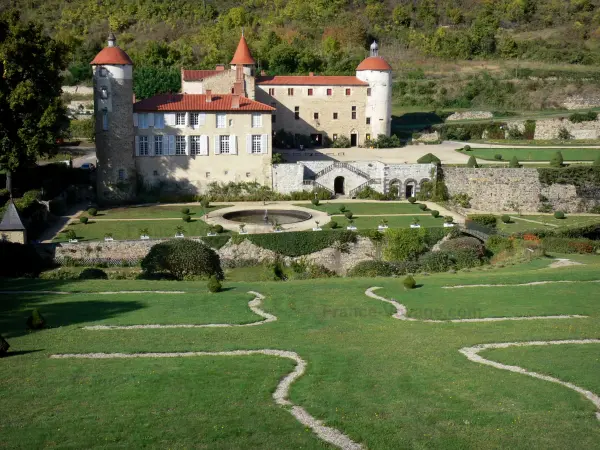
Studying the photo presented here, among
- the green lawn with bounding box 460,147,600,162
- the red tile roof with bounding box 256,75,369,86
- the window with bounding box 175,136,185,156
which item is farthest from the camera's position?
the red tile roof with bounding box 256,75,369,86

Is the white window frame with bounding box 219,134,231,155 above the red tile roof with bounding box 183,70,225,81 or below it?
below

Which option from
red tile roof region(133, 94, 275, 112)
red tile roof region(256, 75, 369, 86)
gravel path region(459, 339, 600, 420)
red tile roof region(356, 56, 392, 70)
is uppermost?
red tile roof region(356, 56, 392, 70)

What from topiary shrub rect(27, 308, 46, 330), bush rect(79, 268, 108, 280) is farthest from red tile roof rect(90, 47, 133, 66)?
topiary shrub rect(27, 308, 46, 330)

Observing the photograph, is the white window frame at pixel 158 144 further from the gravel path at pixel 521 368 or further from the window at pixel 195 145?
the gravel path at pixel 521 368

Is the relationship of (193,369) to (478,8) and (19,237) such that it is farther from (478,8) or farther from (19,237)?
(478,8)

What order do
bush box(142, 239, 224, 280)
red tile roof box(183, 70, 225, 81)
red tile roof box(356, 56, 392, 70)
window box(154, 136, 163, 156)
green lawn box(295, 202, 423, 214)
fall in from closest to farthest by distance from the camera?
1. bush box(142, 239, 224, 280)
2. green lawn box(295, 202, 423, 214)
3. window box(154, 136, 163, 156)
4. red tile roof box(183, 70, 225, 81)
5. red tile roof box(356, 56, 392, 70)

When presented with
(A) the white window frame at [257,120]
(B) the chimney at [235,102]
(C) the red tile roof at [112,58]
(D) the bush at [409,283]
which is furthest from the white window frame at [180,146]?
(D) the bush at [409,283]

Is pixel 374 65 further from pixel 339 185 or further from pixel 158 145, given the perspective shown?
pixel 158 145

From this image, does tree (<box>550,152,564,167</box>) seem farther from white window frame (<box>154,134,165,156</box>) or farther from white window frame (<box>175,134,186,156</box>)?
white window frame (<box>154,134,165,156</box>)
